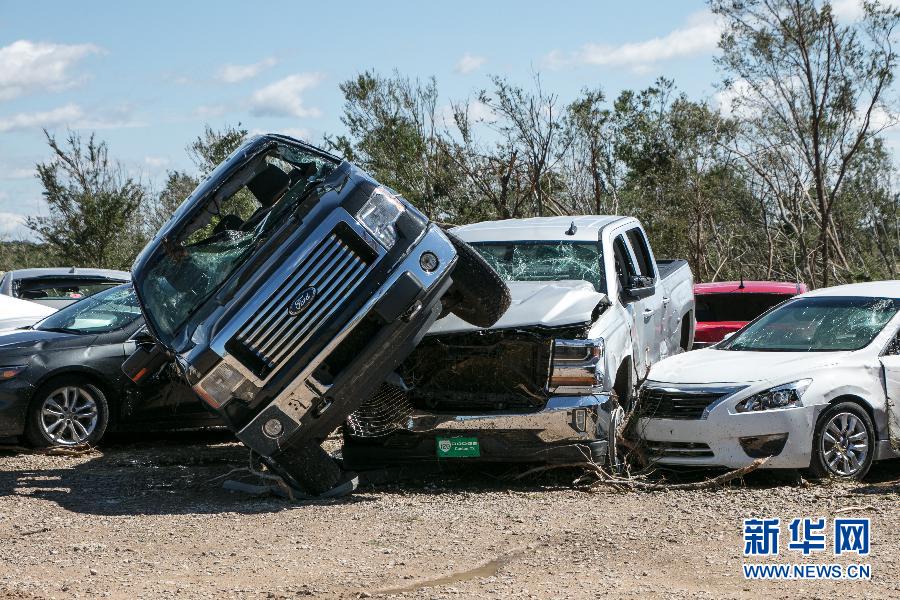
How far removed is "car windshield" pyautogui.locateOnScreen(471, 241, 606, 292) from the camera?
9.30m

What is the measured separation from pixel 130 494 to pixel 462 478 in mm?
2526

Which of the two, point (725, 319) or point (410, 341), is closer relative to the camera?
point (410, 341)

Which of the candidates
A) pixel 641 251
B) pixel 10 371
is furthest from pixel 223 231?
pixel 641 251

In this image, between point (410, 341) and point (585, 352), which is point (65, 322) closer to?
point (410, 341)

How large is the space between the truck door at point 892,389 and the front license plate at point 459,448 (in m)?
3.17

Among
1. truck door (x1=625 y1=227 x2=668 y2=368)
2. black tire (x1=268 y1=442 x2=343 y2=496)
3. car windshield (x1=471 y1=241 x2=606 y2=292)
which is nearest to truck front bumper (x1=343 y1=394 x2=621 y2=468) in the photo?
black tire (x1=268 y1=442 x2=343 y2=496)

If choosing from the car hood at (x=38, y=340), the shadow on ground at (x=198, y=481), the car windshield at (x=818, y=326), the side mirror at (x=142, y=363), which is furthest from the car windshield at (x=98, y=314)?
the car windshield at (x=818, y=326)

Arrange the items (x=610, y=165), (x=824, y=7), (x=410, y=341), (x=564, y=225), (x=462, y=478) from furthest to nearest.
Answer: (x=610, y=165), (x=824, y=7), (x=564, y=225), (x=462, y=478), (x=410, y=341)

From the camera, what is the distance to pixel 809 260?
23.4 metres

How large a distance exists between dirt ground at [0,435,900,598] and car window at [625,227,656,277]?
2.94 metres

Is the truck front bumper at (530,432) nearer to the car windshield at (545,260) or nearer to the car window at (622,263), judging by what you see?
the car windshield at (545,260)

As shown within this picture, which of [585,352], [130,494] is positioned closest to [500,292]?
[585,352]

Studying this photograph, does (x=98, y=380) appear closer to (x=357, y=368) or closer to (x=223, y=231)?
(x=223, y=231)

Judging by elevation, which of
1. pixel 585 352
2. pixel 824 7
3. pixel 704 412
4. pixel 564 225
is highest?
pixel 824 7
